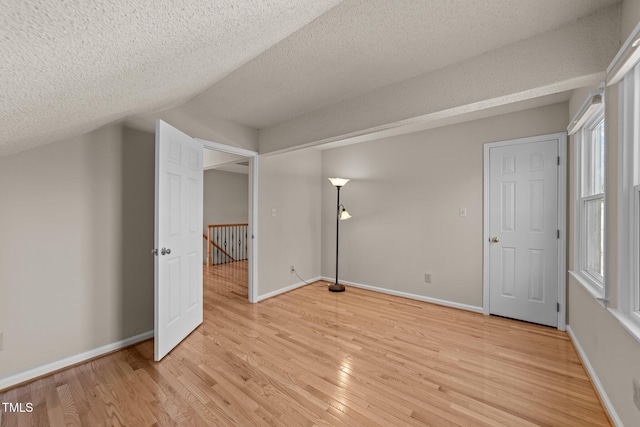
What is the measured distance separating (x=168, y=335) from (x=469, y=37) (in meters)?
3.21

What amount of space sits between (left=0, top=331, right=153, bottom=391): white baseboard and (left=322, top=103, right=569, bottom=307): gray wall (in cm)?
299

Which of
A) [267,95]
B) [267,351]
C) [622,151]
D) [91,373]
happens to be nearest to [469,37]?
[622,151]

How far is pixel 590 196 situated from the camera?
219cm

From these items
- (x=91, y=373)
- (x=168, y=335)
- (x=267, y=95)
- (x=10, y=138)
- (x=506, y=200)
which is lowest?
(x=91, y=373)

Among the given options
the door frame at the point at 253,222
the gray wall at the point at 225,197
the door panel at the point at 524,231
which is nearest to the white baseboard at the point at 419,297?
the door panel at the point at 524,231

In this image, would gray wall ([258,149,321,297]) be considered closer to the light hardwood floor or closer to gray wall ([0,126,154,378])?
the light hardwood floor

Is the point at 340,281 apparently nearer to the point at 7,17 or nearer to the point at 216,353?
the point at 216,353

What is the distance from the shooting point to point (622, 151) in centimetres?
146

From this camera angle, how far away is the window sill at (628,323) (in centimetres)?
129

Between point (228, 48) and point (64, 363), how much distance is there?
2637 mm


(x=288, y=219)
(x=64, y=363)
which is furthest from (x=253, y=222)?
(x=64, y=363)

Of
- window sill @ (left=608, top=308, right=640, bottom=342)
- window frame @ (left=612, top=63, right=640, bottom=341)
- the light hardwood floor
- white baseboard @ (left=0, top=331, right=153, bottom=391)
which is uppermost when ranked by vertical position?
window frame @ (left=612, top=63, right=640, bottom=341)

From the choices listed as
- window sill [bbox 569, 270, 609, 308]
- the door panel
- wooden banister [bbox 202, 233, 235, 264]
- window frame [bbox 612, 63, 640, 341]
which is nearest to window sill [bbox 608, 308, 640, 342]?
window frame [bbox 612, 63, 640, 341]

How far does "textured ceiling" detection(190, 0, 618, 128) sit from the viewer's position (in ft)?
4.94
